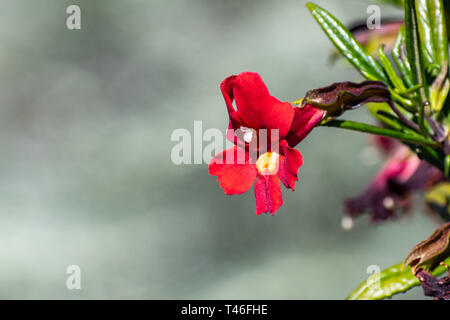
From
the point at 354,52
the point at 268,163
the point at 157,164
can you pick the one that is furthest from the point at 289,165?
the point at 157,164

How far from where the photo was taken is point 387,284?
1.98 ft

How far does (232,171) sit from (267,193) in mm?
42

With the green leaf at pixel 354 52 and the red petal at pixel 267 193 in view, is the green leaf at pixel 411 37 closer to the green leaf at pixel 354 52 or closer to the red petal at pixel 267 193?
the green leaf at pixel 354 52

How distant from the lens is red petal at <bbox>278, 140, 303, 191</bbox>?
46 cm

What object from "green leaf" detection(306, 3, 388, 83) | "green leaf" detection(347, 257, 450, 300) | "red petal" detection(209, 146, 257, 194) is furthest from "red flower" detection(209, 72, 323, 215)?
"green leaf" detection(347, 257, 450, 300)

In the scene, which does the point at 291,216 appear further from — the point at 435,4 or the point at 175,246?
the point at 435,4

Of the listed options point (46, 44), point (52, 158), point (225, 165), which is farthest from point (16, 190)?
point (225, 165)

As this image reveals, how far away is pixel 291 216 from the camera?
2115 mm

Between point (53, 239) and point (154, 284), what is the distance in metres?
0.47

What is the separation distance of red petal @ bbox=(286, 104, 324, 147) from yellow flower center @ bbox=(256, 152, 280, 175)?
0.07 ft

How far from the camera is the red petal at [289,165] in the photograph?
0.46 meters

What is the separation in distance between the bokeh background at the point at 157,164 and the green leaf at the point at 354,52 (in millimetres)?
1516

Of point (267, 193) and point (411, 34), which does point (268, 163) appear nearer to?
point (267, 193)

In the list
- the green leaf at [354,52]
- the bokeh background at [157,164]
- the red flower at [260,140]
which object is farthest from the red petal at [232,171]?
the bokeh background at [157,164]
